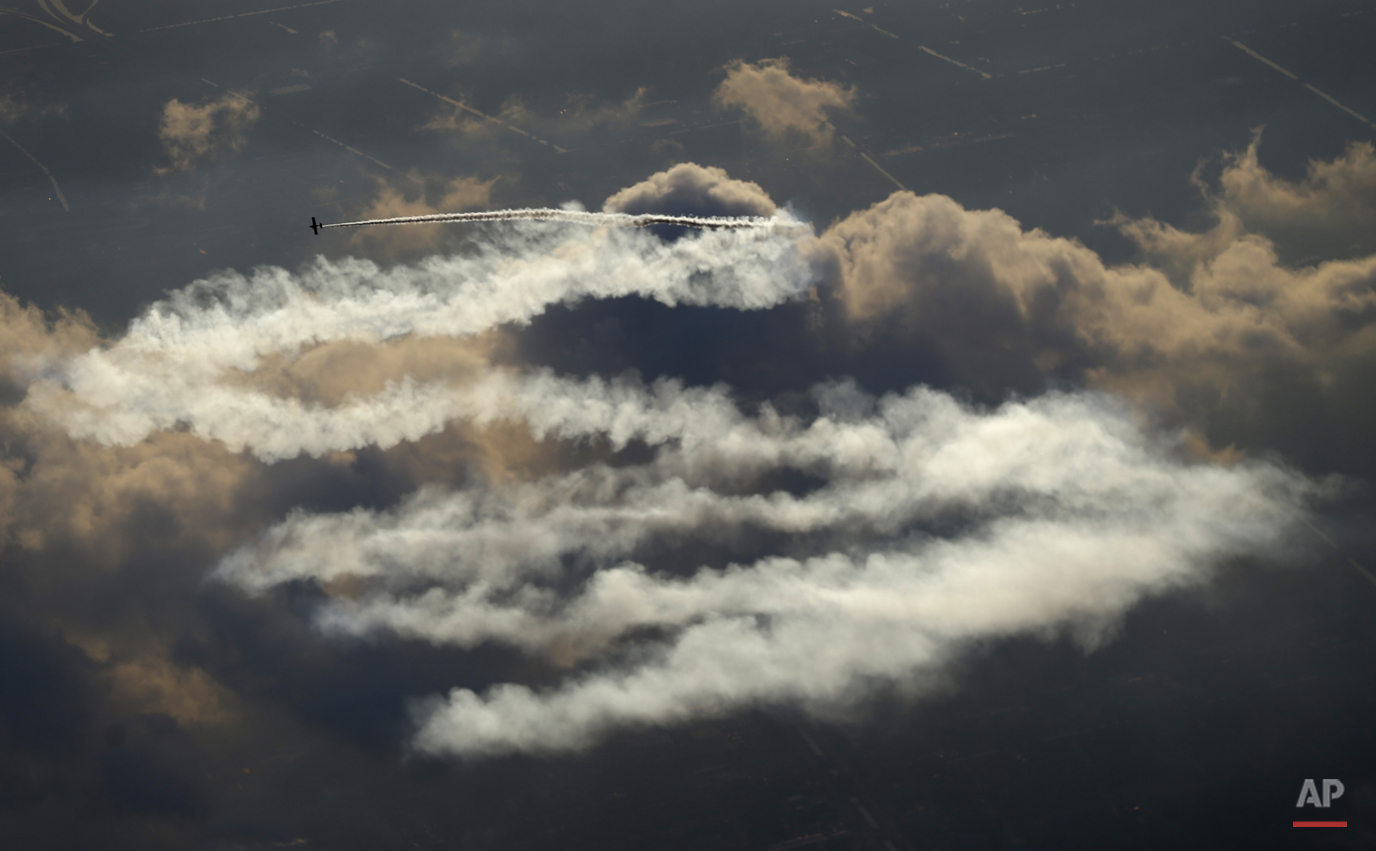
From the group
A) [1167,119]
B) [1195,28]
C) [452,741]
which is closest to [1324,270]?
[1167,119]

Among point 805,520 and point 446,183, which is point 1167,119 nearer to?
point 805,520

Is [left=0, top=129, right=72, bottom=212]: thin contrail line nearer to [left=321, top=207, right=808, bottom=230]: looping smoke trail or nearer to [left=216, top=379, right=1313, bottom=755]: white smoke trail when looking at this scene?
[left=321, top=207, right=808, bottom=230]: looping smoke trail

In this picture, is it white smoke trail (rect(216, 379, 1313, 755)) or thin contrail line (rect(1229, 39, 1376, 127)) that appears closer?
white smoke trail (rect(216, 379, 1313, 755))

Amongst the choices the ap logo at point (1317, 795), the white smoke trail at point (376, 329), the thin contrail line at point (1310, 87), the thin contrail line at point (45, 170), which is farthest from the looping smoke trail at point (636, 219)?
the ap logo at point (1317, 795)

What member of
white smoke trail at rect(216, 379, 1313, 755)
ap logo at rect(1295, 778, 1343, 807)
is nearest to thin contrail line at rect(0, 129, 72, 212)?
white smoke trail at rect(216, 379, 1313, 755)

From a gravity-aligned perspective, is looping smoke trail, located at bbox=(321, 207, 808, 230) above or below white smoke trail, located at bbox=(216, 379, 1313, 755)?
above

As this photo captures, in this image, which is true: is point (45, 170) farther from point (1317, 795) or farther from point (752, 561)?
point (1317, 795)

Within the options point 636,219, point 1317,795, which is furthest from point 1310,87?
point 636,219
